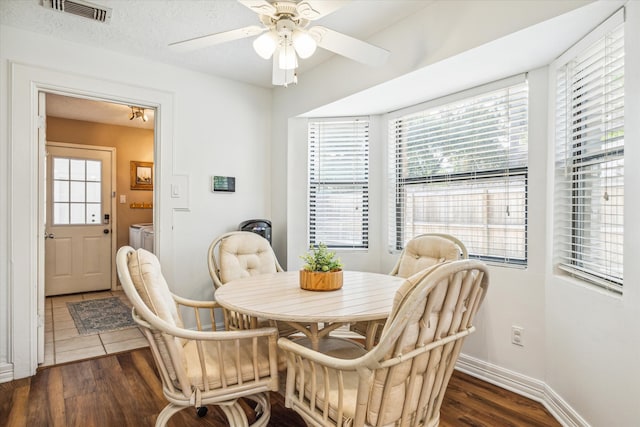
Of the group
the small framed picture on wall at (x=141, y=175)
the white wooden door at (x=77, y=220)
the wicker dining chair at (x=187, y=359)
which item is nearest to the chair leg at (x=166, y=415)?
the wicker dining chair at (x=187, y=359)

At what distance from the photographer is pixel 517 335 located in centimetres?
231

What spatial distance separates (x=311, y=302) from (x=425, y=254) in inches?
42.3

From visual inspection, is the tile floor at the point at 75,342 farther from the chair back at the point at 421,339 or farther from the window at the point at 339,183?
the chair back at the point at 421,339

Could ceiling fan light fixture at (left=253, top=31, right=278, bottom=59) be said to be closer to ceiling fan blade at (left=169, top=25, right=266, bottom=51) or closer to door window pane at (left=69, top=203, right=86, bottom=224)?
ceiling fan blade at (left=169, top=25, right=266, bottom=51)

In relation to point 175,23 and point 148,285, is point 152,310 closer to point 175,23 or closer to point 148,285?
point 148,285

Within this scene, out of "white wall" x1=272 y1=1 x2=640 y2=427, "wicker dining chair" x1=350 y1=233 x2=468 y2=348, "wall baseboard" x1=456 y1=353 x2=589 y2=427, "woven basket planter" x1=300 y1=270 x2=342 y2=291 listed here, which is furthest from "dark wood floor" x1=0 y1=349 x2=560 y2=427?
"woven basket planter" x1=300 y1=270 x2=342 y2=291

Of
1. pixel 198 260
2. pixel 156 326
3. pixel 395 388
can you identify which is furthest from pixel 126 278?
pixel 198 260

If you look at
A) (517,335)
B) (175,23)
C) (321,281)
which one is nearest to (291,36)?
(175,23)

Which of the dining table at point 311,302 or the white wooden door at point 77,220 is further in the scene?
the white wooden door at point 77,220

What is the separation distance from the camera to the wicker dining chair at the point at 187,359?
1415mm

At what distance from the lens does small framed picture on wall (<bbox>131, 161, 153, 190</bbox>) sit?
5.53 metres

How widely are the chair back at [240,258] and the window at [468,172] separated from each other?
1.20m

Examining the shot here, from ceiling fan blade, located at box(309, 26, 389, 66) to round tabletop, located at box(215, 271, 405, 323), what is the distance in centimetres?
127

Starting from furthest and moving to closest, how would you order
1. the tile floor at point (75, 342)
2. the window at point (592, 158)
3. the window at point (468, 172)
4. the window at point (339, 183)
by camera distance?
the window at point (339, 183) → the tile floor at point (75, 342) → the window at point (468, 172) → the window at point (592, 158)
